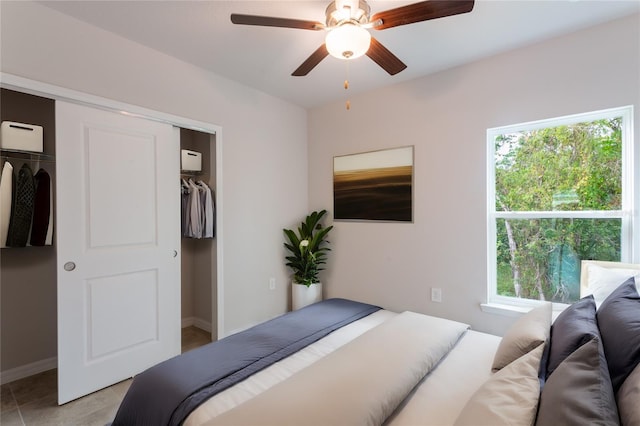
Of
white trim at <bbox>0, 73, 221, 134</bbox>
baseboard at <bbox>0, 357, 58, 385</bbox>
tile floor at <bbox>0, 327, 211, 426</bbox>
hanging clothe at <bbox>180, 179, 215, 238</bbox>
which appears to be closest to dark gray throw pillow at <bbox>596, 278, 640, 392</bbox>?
tile floor at <bbox>0, 327, 211, 426</bbox>

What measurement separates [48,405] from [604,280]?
3.66 metres

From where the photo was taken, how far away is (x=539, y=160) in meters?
2.33

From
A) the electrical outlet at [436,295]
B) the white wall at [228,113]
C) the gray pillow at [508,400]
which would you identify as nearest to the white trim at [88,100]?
the white wall at [228,113]

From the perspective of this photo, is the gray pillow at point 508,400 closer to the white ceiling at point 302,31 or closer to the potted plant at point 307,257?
the white ceiling at point 302,31

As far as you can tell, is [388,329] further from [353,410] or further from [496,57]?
[496,57]

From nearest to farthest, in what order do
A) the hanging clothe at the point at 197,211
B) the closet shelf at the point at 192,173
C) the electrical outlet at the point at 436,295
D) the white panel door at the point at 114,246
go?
1. the white panel door at the point at 114,246
2. the electrical outlet at the point at 436,295
3. the hanging clothe at the point at 197,211
4. the closet shelf at the point at 192,173

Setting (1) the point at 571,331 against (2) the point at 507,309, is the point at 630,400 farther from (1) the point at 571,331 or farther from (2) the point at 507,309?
(2) the point at 507,309

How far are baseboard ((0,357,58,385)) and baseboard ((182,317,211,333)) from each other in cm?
113

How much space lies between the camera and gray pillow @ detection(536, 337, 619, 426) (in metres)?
0.71

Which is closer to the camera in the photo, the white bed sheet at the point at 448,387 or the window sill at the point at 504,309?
the white bed sheet at the point at 448,387

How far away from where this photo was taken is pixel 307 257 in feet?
10.6

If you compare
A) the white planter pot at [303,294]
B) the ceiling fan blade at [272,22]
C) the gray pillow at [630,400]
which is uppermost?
the ceiling fan blade at [272,22]

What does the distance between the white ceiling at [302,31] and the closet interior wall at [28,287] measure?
1.04m

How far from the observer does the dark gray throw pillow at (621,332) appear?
90cm
